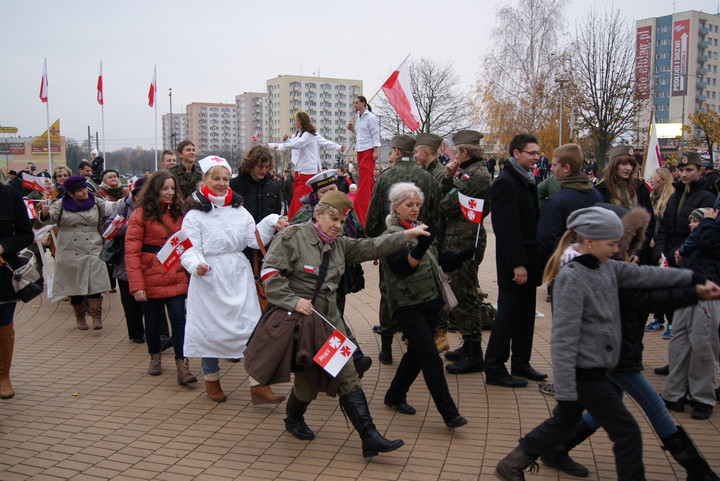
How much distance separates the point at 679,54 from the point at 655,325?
116619 millimetres

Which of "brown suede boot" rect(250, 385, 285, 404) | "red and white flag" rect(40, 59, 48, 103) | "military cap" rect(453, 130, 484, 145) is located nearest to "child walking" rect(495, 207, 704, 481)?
"brown suede boot" rect(250, 385, 285, 404)

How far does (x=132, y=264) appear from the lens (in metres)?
6.07

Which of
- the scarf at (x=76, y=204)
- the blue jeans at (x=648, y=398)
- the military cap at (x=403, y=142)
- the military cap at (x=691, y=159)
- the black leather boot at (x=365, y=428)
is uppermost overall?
the military cap at (x=403, y=142)

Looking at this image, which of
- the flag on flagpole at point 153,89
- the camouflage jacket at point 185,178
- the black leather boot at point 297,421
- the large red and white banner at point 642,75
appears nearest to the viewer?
the black leather boot at point 297,421

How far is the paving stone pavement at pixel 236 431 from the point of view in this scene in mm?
4273

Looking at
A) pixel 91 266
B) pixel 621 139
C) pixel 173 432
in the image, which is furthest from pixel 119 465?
pixel 621 139

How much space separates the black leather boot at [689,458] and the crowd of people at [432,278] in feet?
0.05

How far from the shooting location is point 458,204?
643 cm

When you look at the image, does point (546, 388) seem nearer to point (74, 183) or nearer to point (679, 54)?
point (74, 183)

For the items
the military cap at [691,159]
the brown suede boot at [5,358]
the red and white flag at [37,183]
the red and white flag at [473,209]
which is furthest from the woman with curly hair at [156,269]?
the military cap at [691,159]

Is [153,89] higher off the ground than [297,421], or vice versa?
[153,89]

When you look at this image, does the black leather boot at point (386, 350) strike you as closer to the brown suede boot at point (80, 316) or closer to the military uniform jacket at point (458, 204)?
the military uniform jacket at point (458, 204)

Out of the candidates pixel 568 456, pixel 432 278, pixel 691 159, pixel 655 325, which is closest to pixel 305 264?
pixel 432 278

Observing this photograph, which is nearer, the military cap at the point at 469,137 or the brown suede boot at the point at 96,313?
the military cap at the point at 469,137
